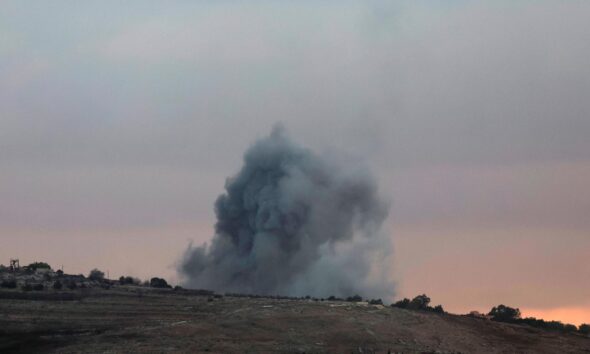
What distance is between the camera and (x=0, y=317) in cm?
15512

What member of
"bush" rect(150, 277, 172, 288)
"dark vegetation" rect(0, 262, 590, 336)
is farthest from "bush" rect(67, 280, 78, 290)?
"bush" rect(150, 277, 172, 288)

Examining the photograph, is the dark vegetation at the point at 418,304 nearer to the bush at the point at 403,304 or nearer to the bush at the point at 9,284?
the bush at the point at 403,304

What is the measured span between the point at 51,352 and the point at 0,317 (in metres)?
16.4

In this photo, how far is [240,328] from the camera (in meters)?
155

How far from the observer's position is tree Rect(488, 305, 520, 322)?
7303 inches

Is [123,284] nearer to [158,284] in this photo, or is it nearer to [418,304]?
[158,284]

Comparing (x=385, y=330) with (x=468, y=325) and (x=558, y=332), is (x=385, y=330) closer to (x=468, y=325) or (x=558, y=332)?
(x=468, y=325)

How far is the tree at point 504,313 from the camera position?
609 feet

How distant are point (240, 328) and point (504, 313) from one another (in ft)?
172

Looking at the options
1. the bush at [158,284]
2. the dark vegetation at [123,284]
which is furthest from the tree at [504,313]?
the bush at [158,284]

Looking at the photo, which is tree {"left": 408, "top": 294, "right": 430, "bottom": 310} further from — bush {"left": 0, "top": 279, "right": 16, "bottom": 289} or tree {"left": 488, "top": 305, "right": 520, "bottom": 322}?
bush {"left": 0, "top": 279, "right": 16, "bottom": 289}

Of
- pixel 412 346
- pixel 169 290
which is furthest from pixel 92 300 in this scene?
pixel 412 346

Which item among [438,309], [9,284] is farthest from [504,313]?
[9,284]

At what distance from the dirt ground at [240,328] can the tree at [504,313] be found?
11.3 metres
